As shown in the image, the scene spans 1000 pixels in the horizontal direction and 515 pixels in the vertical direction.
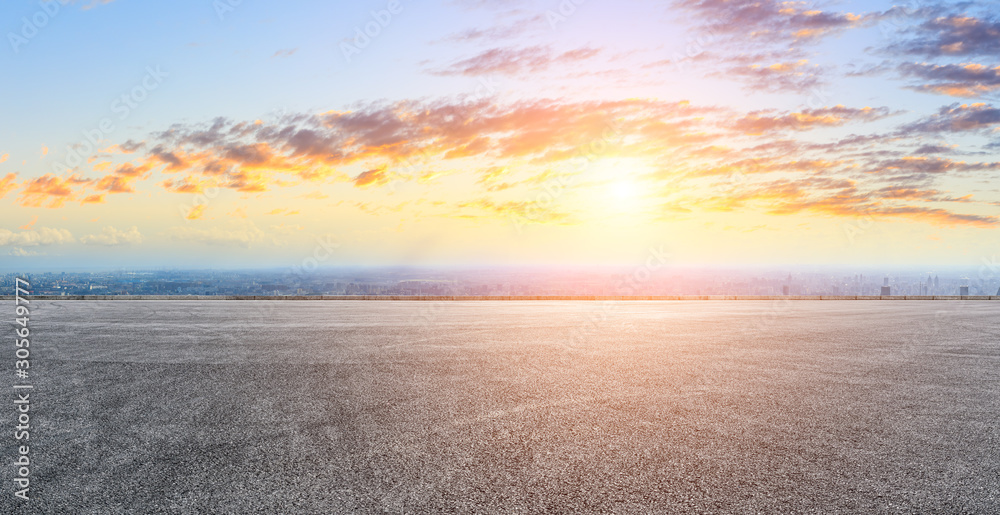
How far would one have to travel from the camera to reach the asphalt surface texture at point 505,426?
16.9ft

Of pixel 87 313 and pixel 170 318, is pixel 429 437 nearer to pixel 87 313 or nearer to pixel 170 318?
pixel 170 318

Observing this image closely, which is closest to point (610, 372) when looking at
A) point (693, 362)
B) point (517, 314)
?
point (693, 362)

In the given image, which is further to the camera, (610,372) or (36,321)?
(36,321)

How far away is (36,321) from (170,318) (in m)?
4.15

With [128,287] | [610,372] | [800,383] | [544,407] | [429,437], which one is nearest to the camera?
[429,437]

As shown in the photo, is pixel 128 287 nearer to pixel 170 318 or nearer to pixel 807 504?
pixel 170 318

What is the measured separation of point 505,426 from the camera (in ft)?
23.7

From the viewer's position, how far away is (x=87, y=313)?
23391 mm

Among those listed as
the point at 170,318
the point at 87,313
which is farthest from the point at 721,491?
the point at 87,313

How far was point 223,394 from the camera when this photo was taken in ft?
29.5

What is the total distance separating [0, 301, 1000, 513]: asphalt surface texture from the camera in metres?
5.16

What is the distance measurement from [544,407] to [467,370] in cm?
308

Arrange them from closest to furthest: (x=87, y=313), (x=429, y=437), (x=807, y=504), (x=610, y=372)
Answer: (x=807, y=504) → (x=429, y=437) → (x=610, y=372) → (x=87, y=313)

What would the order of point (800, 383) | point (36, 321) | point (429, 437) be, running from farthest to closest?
point (36, 321)
point (800, 383)
point (429, 437)
